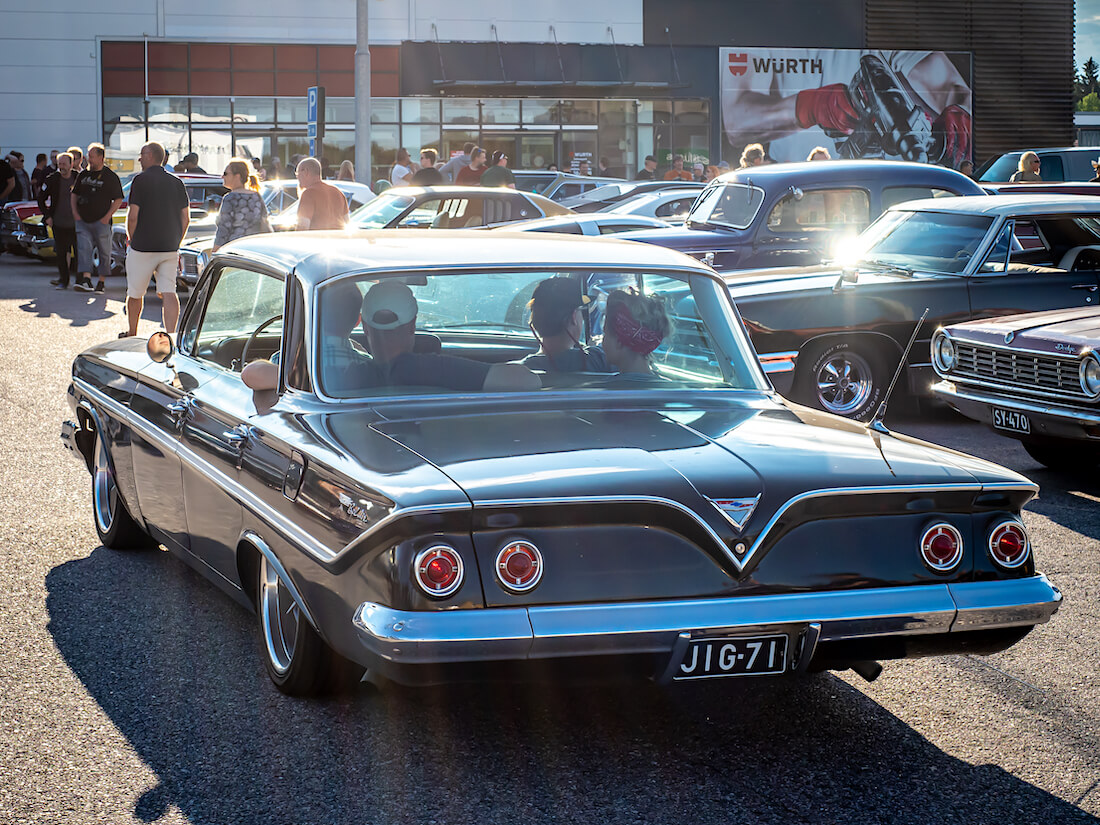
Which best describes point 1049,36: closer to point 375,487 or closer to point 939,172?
point 939,172

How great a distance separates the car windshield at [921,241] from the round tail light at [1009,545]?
649cm

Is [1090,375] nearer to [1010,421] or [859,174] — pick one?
[1010,421]

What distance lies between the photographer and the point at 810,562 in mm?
3805

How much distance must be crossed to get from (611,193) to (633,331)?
1841 centimetres

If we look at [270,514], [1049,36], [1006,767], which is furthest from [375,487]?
[1049,36]

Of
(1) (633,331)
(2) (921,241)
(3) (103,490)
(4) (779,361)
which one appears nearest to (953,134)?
(2) (921,241)

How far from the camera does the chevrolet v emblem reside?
3.72 m

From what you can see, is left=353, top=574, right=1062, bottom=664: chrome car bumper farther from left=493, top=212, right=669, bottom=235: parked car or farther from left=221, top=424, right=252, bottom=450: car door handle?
left=493, top=212, right=669, bottom=235: parked car

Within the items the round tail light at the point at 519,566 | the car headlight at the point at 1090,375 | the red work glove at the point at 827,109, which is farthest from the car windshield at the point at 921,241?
the red work glove at the point at 827,109

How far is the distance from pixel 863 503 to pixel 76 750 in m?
2.23

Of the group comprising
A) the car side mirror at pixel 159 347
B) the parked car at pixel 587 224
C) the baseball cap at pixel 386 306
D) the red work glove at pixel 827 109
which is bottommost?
the car side mirror at pixel 159 347

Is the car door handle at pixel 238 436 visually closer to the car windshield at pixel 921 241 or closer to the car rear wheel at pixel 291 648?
the car rear wheel at pixel 291 648

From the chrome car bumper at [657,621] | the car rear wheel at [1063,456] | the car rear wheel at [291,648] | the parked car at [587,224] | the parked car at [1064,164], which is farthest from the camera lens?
the parked car at [1064,164]

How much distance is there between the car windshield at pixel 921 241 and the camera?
10.3m
